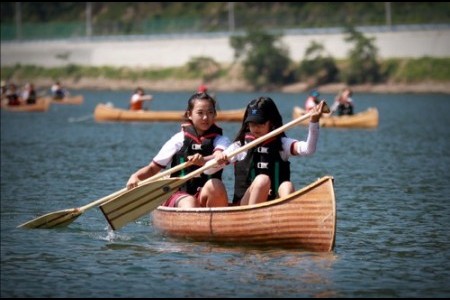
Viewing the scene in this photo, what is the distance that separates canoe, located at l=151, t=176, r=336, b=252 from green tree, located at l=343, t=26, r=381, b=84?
78.2m

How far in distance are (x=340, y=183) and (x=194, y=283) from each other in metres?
11.9

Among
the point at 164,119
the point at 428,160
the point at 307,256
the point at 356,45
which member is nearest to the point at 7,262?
the point at 307,256

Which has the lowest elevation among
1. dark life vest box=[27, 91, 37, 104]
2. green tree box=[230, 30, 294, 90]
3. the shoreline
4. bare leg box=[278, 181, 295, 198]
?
the shoreline

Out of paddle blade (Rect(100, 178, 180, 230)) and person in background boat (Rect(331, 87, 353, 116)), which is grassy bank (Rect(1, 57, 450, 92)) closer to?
person in background boat (Rect(331, 87, 353, 116))

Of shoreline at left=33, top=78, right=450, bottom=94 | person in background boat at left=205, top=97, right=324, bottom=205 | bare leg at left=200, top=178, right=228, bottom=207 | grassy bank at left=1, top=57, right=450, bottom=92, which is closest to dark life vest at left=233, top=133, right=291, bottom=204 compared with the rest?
person in background boat at left=205, top=97, right=324, bottom=205

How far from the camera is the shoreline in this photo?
9225cm

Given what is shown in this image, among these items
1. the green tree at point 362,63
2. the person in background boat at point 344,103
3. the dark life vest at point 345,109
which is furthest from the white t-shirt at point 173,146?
the green tree at point 362,63

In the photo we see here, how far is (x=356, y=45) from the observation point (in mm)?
95562

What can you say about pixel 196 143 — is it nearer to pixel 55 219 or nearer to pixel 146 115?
pixel 55 219

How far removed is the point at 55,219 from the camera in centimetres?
1772

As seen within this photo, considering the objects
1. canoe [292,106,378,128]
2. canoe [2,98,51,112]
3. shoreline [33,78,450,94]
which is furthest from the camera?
shoreline [33,78,450,94]

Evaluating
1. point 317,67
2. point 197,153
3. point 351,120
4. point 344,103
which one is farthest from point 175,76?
point 197,153

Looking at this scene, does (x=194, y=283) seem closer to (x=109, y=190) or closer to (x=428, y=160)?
(x=109, y=190)

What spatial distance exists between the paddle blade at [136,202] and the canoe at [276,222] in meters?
0.29
